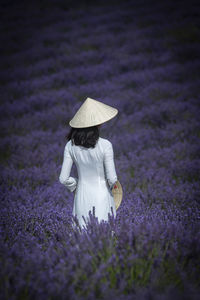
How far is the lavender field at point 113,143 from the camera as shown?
1588mm

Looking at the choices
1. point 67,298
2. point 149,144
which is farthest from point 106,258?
point 149,144

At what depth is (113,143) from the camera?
4672 mm

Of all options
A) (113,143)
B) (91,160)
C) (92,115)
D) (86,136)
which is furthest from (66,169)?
(113,143)

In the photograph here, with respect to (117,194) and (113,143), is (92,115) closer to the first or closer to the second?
(117,194)

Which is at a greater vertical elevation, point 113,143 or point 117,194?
point 117,194

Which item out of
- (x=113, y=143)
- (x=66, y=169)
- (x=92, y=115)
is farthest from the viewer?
(x=113, y=143)

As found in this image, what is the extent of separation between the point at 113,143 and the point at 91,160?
2311 millimetres

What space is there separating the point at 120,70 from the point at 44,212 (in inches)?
227

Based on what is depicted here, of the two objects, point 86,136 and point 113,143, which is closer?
point 86,136

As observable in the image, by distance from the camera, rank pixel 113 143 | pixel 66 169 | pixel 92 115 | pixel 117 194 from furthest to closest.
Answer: pixel 113 143 < pixel 117 194 < pixel 66 169 < pixel 92 115

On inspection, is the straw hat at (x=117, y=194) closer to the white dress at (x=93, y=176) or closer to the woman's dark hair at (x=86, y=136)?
the white dress at (x=93, y=176)

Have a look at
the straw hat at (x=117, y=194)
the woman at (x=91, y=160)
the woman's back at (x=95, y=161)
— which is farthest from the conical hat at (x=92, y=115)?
the straw hat at (x=117, y=194)

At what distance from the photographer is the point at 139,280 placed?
61.9 inches

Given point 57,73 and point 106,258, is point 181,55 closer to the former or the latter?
point 57,73
